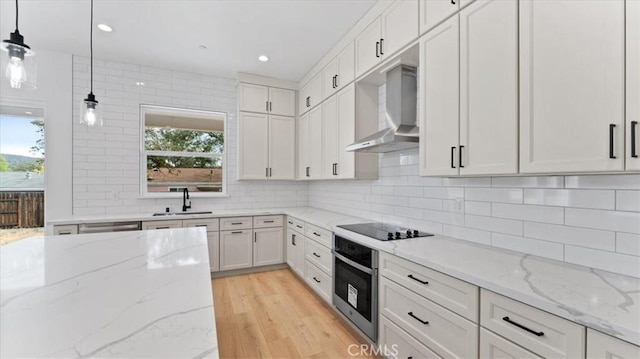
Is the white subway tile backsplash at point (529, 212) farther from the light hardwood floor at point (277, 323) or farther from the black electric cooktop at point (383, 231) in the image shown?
the light hardwood floor at point (277, 323)

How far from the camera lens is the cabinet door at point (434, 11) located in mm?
1782

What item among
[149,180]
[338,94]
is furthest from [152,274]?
[149,180]

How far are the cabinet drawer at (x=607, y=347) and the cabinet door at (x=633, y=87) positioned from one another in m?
Answer: 0.63

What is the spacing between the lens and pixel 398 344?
1854 millimetres

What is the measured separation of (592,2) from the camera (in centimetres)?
116

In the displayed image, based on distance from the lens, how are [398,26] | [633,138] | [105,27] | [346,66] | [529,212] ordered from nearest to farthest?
1. [633,138]
2. [529,212]
3. [398,26]
4. [105,27]
5. [346,66]

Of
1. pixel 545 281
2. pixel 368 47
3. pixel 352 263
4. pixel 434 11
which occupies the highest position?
pixel 368 47

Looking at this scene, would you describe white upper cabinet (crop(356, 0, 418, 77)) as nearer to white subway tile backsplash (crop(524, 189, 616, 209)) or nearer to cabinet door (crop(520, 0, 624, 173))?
cabinet door (crop(520, 0, 624, 173))

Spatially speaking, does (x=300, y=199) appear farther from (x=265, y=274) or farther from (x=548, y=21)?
(x=548, y=21)

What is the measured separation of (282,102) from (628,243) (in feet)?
13.1

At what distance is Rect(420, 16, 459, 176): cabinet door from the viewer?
1.78 metres

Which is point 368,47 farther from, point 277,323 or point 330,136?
point 277,323

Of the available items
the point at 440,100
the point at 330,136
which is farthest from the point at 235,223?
the point at 440,100

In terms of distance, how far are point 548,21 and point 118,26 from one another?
3642 millimetres
